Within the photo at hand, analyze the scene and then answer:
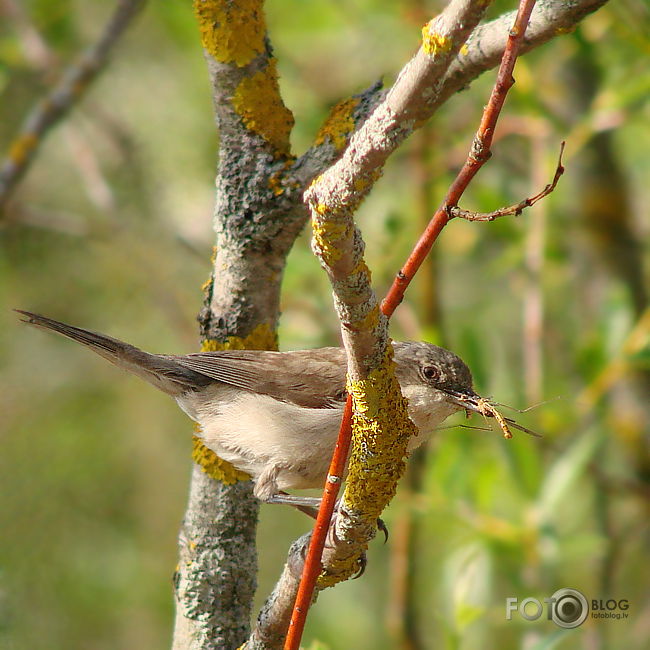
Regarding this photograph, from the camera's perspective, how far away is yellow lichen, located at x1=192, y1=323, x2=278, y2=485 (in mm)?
2379

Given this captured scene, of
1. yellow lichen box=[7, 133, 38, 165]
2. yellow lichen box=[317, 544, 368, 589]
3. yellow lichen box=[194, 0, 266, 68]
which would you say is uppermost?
yellow lichen box=[7, 133, 38, 165]

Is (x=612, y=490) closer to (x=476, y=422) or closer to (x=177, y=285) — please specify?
(x=476, y=422)

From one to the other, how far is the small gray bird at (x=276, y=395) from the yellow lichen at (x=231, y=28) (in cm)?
96

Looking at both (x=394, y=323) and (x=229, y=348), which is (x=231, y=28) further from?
(x=394, y=323)

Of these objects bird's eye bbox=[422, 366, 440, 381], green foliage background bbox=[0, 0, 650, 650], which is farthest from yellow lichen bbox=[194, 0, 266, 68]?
green foliage background bbox=[0, 0, 650, 650]

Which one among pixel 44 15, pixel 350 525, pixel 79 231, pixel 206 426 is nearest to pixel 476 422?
pixel 206 426

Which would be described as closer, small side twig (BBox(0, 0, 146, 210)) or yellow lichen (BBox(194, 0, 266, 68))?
yellow lichen (BBox(194, 0, 266, 68))

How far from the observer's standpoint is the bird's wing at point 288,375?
2838 millimetres

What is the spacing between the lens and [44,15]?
15.3ft

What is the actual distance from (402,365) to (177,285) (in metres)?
3.30

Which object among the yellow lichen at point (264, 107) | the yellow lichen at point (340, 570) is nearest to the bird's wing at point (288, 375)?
the yellow lichen at point (264, 107)

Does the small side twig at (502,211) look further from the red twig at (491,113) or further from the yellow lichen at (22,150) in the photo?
the yellow lichen at (22,150)

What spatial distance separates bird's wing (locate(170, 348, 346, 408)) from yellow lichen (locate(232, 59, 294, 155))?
0.84m

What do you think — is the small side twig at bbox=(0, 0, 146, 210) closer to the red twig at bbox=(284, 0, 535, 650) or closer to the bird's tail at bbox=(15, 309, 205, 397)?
the bird's tail at bbox=(15, 309, 205, 397)
